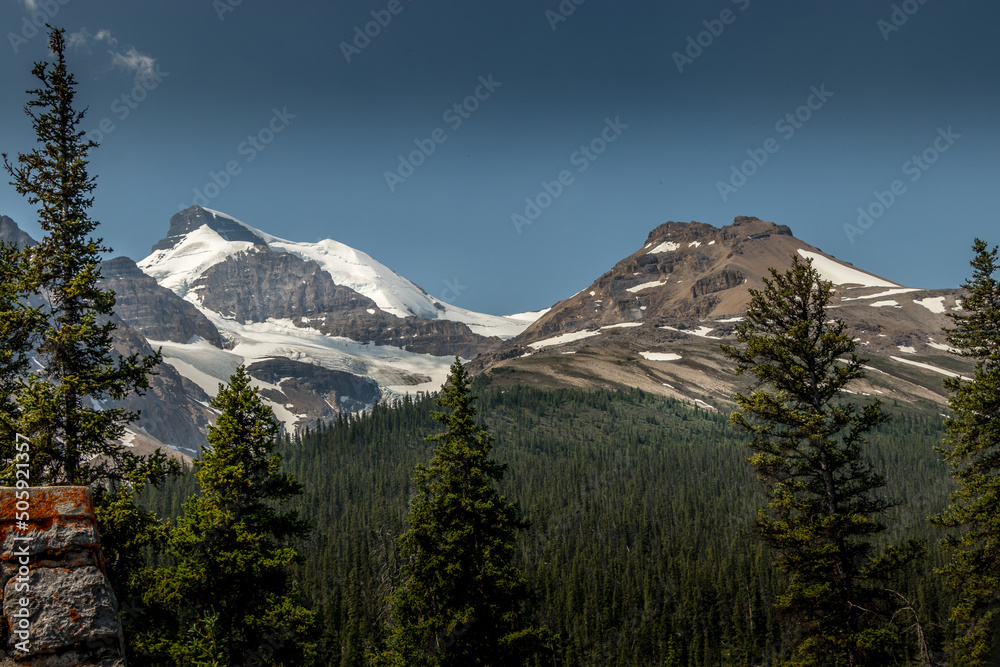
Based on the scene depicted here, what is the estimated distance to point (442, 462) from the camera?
2184 centimetres

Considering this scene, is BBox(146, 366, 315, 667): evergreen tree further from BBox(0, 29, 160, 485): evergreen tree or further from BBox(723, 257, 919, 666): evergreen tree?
BBox(723, 257, 919, 666): evergreen tree

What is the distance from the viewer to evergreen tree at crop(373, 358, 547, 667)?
66.7 feet

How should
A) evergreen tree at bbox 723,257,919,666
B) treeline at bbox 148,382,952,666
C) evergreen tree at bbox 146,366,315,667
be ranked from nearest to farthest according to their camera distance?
evergreen tree at bbox 146,366,315,667
evergreen tree at bbox 723,257,919,666
treeline at bbox 148,382,952,666

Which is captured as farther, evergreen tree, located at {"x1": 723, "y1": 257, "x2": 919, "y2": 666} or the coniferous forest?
evergreen tree, located at {"x1": 723, "y1": 257, "x2": 919, "y2": 666}

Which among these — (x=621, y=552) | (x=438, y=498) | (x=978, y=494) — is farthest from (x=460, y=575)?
(x=621, y=552)

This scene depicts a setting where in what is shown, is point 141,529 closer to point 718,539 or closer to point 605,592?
point 605,592

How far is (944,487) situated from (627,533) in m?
100

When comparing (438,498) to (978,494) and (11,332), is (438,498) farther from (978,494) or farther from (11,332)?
(978,494)

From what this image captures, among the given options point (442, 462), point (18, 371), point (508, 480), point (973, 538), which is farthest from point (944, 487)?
point (18, 371)

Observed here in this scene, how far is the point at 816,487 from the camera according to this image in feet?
61.5

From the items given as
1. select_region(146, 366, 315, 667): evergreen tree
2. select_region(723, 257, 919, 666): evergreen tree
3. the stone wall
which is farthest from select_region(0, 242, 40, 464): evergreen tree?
select_region(723, 257, 919, 666): evergreen tree

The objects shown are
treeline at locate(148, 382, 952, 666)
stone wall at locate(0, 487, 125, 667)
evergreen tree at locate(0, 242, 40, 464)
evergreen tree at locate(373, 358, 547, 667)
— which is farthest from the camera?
treeline at locate(148, 382, 952, 666)

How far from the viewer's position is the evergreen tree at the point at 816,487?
17.7 m

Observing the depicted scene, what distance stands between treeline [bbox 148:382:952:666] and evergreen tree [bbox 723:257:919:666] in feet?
97.9
